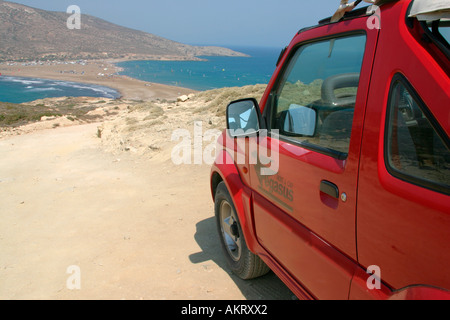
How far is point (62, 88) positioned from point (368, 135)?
8548 cm

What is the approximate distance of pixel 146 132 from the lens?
1209 cm

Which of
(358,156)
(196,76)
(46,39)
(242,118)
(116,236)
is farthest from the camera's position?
(46,39)

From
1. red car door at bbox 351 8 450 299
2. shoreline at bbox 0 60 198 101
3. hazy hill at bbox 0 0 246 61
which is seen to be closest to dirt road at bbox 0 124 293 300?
red car door at bbox 351 8 450 299

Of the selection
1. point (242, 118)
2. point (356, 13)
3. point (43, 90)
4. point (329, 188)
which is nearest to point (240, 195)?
point (242, 118)

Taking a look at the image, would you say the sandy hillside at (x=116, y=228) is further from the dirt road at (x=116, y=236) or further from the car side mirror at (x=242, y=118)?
the car side mirror at (x=242, y=118)

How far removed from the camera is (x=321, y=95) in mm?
2424

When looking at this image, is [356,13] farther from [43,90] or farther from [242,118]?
[43,90]

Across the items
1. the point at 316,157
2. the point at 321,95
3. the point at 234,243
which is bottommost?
the point at 234,243

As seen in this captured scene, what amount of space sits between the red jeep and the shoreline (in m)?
62.6

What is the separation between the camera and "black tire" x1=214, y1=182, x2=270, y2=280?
10.5 ft

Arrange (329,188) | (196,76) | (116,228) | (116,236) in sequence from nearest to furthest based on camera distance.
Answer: (329,188) < (116,236) < (116,228) < (196,76)

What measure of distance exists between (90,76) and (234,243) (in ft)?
337
